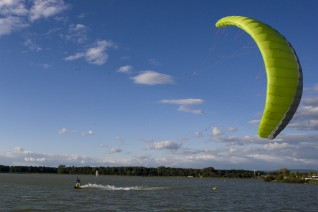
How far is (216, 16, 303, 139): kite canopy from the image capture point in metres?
16.3

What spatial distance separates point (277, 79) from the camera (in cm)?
1623

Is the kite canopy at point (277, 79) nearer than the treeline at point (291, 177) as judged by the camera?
Yes

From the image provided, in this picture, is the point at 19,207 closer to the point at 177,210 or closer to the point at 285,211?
the point at 177,210

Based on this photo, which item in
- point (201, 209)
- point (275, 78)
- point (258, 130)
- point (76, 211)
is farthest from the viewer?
point (201, 209)

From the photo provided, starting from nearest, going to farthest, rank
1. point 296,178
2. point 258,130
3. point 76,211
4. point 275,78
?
point 275,78
point 258,130
point 76,211
point 296,178

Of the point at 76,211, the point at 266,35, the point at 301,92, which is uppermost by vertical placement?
the point at 266,35

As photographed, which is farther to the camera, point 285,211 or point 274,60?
point 285,211

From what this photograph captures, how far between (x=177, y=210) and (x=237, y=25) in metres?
18.7

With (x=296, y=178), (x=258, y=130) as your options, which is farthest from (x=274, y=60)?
(x=296, y=178)

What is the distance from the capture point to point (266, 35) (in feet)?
55.6

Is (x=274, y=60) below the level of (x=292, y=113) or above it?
above

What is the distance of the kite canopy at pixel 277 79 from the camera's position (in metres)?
16.3

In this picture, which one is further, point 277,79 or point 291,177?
point 291,177

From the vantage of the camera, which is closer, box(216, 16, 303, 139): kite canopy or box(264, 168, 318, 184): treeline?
box(216, 16, 303, 139): kite canopy
